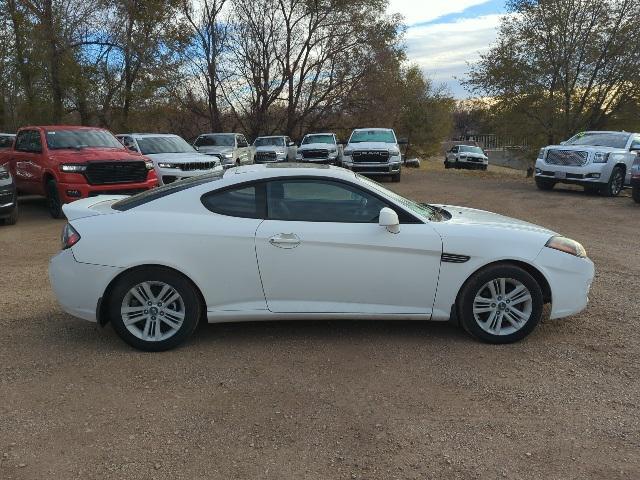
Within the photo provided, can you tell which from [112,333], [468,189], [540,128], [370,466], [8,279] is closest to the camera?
[370,466]

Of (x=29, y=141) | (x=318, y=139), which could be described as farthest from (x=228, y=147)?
(x=29, y=141)

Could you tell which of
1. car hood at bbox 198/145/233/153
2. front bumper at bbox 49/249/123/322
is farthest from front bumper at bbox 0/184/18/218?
car hood at bbox 198/145/233/153

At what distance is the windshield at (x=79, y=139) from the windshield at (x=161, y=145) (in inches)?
60.2

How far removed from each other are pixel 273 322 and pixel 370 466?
7.21 ft

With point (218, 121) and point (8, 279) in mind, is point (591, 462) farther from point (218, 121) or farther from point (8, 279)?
point (218, 121)

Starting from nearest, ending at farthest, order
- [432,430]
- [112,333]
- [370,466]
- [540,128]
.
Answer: [370,466] → [432,430] → [112,333] → [540,128]

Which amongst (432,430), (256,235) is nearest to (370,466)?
(432,430)

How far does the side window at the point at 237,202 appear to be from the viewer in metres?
4.32

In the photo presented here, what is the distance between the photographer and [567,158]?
15.5 m

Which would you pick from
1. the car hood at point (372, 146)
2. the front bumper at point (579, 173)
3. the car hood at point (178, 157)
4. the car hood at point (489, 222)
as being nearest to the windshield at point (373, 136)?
the car hood at point (372, 146)

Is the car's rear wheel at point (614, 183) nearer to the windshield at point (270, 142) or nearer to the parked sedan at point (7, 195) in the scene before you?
the windshield at point (270, 142)

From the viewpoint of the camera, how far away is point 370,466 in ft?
9.46

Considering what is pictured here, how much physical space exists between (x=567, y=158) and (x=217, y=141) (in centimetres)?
1116

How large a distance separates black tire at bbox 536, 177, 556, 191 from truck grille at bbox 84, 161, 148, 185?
11312 mm
